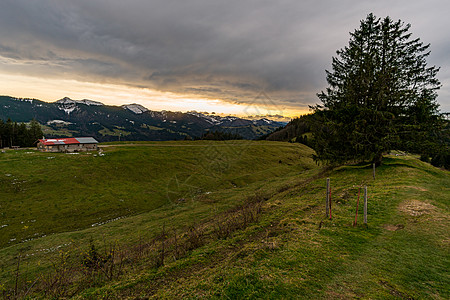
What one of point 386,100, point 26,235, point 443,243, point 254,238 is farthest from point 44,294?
point 386,100

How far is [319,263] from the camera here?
650 cm

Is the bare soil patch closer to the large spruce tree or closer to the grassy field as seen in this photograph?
the grassy field

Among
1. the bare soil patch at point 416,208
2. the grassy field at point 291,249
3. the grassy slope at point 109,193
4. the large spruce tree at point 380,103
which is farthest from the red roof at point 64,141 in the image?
the bare soil patch at point 416,208

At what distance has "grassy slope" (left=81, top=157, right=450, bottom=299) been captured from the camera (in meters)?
5.37

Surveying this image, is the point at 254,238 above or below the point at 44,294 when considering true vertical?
above

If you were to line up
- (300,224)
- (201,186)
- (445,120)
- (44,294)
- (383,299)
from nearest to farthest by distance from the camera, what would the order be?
(383,299)
(44,294)
(300,224)
(445,120)
(201,186)

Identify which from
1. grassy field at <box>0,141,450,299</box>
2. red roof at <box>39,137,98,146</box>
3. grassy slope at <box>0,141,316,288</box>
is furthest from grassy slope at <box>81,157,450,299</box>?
red roof at <box>39,137,98,146</box>

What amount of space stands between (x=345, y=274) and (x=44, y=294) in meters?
10.5

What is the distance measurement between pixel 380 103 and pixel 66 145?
86347mm

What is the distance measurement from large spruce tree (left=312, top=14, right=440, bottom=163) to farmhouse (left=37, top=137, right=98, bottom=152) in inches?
3043

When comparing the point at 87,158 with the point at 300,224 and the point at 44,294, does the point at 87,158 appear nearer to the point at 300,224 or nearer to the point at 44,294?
the point at 44,294

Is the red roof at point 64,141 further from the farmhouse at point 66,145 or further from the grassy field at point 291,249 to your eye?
the grassy field at point 291,249

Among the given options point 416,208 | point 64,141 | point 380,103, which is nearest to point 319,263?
point 416,208

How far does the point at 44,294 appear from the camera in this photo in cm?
712
